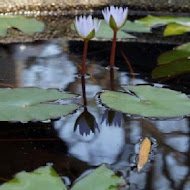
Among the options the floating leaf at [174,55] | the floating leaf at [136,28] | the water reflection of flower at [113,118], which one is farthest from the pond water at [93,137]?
the floating leaf at [136,28]

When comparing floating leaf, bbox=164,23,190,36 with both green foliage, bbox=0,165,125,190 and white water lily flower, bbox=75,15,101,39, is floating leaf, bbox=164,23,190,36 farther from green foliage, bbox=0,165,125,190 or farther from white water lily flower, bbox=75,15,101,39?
green foliage, bbox=0,165,125,190

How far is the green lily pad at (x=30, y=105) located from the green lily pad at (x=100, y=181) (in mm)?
301

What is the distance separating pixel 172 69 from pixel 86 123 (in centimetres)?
51

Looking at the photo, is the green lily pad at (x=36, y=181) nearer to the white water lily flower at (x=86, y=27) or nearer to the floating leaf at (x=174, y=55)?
the white water lily flower at (x=86, y=27)

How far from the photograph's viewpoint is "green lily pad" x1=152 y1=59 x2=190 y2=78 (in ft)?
5.19

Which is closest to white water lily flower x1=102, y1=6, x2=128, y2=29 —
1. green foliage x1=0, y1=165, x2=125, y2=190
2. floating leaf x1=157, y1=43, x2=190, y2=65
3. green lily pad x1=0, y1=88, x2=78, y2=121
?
floating leaf x1=157, y1=43, x2=190, y2=65

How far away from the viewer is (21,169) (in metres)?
0.97

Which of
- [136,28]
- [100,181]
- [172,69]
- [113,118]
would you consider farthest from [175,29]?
[100,181]

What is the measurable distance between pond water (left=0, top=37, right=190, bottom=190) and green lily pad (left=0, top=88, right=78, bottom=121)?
0.02m

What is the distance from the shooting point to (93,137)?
1125 mm

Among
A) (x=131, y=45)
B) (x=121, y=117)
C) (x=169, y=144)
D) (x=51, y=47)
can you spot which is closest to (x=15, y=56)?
(x=51, y=47)

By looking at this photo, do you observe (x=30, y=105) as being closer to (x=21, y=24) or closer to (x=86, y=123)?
(x=86, y=123)

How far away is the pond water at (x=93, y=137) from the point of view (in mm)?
972

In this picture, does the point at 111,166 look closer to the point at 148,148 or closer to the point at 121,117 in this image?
the point at 148,148
